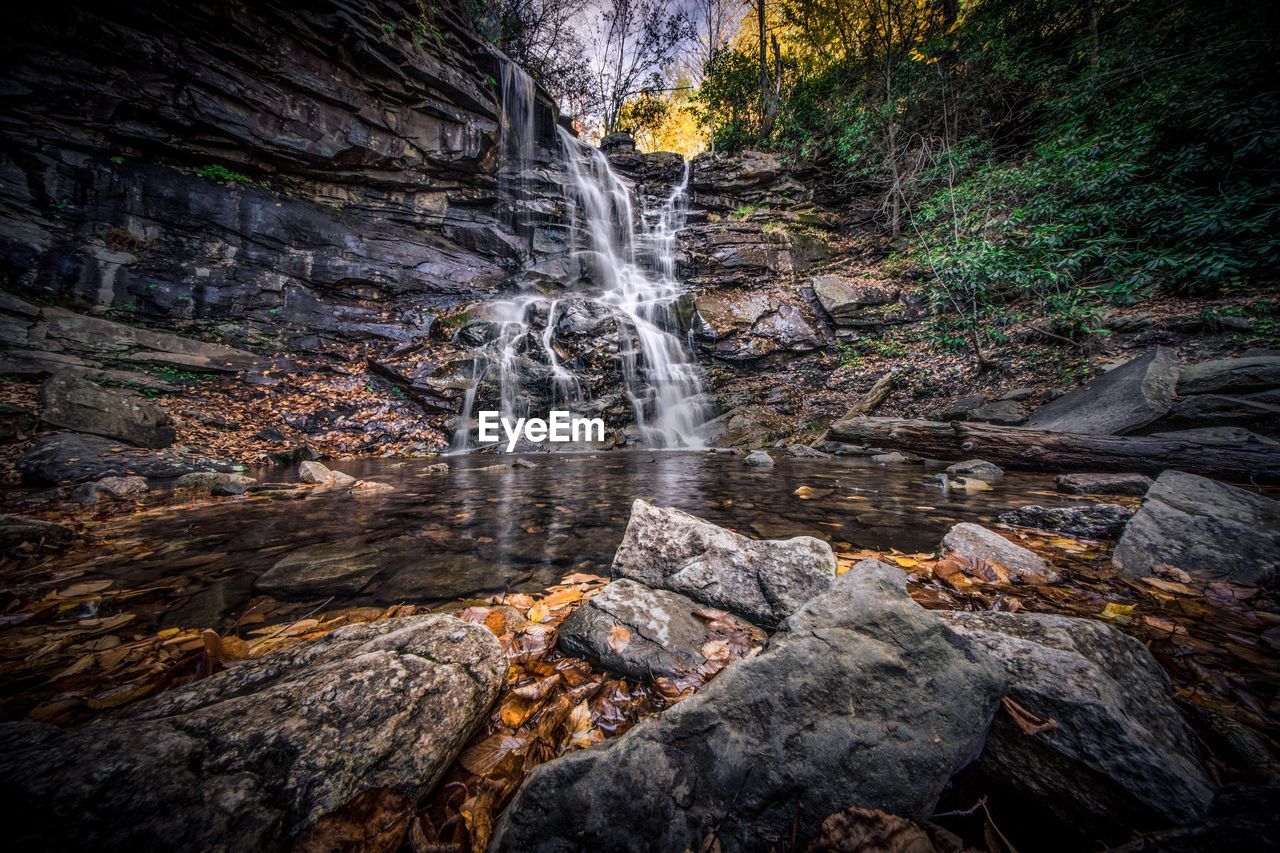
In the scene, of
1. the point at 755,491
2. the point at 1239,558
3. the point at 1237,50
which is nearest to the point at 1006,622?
the point at 1239,558

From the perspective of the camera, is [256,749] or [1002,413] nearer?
[256,749]

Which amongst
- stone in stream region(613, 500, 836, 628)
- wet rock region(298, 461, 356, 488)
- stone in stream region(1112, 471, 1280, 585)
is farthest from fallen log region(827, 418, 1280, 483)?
wet rock region(298, 461, 356, 488)

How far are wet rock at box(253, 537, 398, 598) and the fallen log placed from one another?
7.12m

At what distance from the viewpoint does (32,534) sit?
2.54 m

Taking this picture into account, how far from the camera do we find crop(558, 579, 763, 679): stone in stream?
4.71 ft

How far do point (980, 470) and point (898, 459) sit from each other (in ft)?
4.74

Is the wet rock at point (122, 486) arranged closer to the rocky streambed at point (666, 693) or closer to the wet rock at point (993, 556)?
the rocky streambed at point (666, 693)

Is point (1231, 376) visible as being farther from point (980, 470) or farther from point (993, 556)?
point (993, 556)

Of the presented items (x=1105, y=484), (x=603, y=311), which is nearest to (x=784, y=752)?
(x=1105, y=484)

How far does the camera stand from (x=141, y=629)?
1.74m

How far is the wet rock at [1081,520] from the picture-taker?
2551mm

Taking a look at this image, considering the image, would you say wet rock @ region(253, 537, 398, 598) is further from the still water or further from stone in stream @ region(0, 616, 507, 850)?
stone in stream @ region(0, 616, 507, 850)

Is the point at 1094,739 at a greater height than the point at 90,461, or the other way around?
the point at 90,461

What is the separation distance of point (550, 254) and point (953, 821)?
634 inches
